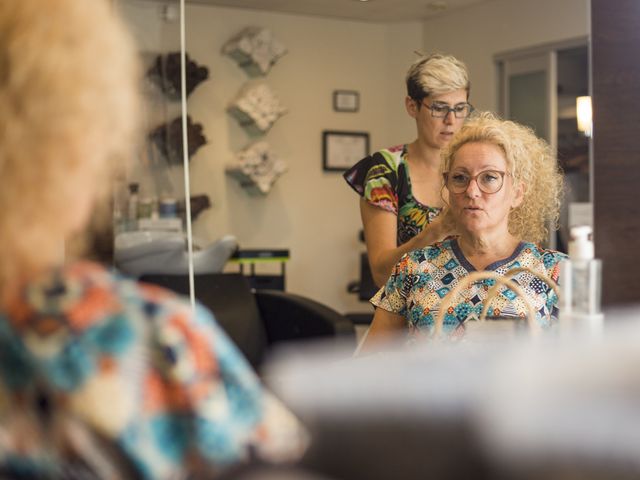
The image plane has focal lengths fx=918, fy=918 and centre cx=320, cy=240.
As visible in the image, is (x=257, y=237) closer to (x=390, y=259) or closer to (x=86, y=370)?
(x=390, y=259)

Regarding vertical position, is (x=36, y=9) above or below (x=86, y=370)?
above

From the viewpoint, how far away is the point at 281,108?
6.86 ft

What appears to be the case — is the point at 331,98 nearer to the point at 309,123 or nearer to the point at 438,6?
the point at 309,123

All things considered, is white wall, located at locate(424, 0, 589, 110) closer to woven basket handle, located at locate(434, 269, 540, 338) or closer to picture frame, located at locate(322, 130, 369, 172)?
picture frame, located at locate(322, 130, 369, 172)

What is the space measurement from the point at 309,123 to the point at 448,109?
323mm

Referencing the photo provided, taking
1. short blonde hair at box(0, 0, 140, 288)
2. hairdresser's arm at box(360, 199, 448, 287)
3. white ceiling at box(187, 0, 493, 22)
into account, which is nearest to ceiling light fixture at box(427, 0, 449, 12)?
white ceiling at box(187, 0, 493, 22)

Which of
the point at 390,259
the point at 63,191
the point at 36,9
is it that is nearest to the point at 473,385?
the point at 63,191

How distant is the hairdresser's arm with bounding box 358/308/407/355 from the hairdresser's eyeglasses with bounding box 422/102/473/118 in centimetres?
47

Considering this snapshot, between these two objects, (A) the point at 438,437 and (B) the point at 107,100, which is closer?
(A) the point at 438,437

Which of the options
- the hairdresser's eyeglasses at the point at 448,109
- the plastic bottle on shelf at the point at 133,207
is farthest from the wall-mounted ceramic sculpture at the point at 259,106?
the plastic bottle on shelf at the point at 133,207

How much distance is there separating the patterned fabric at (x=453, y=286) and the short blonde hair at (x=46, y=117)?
1.16 m

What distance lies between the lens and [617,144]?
2.05m

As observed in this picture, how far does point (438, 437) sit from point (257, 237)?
148 cm

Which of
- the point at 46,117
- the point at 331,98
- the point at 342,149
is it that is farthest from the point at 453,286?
the point at 46,117
